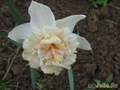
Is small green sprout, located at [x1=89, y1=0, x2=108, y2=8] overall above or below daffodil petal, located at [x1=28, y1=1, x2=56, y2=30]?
below

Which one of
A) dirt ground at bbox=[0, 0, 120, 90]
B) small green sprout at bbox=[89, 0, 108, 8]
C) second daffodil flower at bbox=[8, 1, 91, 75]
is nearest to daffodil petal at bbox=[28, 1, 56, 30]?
second daffodil flower at bbox=[8, 1, 91, 75]

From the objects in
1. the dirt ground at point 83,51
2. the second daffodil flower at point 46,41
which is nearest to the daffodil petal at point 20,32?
the second daffodil flower at point 46,41

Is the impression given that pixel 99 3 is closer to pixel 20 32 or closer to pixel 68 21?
pixel 68 21

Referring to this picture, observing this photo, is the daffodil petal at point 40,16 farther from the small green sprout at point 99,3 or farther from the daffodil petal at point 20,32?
the small green sprout at point 99,3

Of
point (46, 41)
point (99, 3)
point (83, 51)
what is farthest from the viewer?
point (99, 3)

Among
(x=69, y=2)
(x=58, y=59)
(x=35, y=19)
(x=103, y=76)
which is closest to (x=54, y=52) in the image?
(x=58, y=59)

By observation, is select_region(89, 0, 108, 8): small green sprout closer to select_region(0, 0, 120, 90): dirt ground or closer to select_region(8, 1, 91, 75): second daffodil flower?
select_region(0, 0, 120, 90): dirt ground

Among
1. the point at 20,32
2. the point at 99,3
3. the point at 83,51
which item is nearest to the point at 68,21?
the point at 20,32

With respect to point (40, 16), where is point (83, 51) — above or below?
below
